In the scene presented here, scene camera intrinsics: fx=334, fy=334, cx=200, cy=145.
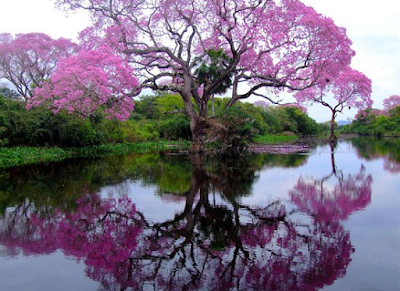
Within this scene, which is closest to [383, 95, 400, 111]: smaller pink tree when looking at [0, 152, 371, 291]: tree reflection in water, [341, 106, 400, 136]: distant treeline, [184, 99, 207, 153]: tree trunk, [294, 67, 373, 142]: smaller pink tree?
[341, 106, 400, 136]: distant treeline

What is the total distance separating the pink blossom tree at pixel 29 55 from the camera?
3075cm

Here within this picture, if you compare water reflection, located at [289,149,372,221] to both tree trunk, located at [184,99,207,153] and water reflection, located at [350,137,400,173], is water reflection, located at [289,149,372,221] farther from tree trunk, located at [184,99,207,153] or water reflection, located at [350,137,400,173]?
tree trunk, located at [184,99,207,153]

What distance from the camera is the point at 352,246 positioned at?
5.36m

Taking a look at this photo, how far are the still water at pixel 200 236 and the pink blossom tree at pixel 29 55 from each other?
24814 mm

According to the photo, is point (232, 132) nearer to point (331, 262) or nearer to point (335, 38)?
point (335, 38)

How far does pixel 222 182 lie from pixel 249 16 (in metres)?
12.0

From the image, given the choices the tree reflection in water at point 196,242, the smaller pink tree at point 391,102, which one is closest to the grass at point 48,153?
the tree reflection in water at point 196,242

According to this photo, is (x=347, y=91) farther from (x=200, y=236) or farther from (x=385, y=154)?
(x=200, y=236)

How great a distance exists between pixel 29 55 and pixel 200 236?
105 ft

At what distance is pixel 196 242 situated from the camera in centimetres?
552

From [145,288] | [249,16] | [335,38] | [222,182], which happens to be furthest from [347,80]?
[145,288]

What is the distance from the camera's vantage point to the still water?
4340 millimetres

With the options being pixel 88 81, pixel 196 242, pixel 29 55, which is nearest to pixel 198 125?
pixel 88 81

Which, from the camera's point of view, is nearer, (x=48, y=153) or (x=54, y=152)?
(x=48, y=153)
